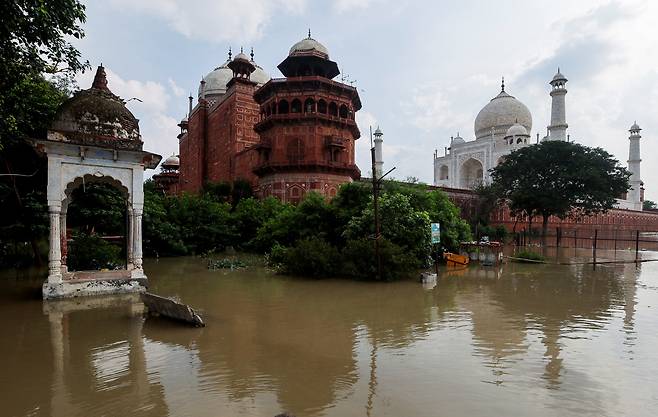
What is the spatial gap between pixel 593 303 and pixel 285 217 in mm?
14390

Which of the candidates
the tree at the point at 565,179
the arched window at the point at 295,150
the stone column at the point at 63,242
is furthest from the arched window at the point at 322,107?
the stone column at the point at 63,242

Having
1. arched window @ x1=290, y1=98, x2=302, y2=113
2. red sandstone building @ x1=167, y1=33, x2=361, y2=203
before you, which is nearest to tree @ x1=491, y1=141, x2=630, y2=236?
red sandstone building @ x1=167, y1=33, x2=361, y2=203

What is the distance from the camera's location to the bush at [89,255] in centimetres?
1373

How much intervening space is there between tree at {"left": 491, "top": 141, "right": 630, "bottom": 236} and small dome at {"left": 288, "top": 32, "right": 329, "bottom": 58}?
815 inches

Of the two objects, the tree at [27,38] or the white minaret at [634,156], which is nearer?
the tree at [27,38]

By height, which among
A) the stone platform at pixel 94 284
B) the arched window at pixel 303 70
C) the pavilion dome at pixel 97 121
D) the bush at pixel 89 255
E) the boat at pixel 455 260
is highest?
the arched window at pixel 303 70

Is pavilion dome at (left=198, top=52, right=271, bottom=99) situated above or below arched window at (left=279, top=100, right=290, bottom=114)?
above

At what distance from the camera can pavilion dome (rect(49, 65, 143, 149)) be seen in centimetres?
1115

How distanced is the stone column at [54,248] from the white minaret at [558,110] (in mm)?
49312

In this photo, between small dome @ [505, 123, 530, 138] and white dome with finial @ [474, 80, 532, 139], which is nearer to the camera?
small dome @ [505, 123, 530, 138]

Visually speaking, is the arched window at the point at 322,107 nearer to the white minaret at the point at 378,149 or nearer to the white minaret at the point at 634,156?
the white minaret at the point at 378,149

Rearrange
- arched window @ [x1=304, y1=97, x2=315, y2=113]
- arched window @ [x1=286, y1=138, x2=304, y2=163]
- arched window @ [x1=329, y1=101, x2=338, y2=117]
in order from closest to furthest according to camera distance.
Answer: arched window @ [x1=286, y1=138, x2=304, y2=163] < arched window @ [x1=304, y1=97, x2=315, y2=113] < arched window @ [x1=329, y1=101, x2=338, y2=117]

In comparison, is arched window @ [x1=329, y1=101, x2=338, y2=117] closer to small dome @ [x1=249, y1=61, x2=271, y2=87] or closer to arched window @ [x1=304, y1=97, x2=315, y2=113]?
arched window @ [x1=304, y1=97, x2=315, y2=113]

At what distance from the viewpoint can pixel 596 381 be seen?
561 centimetres
